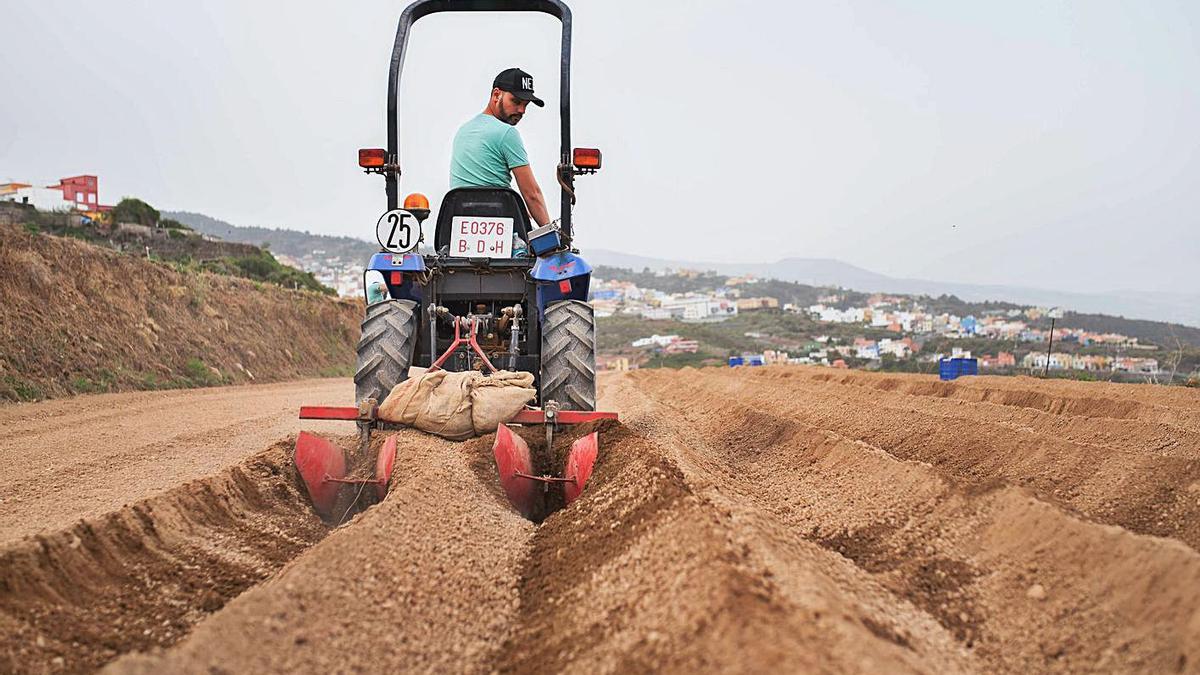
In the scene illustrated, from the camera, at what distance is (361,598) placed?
9.24 feet

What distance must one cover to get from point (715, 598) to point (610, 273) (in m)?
93.4


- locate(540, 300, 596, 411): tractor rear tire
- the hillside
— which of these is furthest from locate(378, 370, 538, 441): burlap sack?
the hillside

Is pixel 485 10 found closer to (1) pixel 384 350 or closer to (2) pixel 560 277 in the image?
(2) pixel 560 277

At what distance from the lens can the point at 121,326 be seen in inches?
543

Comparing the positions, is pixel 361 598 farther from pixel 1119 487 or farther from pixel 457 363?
pixel 1119 487

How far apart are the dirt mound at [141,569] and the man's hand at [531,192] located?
230 centimetres

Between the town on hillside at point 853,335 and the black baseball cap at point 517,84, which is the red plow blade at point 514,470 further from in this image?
the town on hillside at point 853,335

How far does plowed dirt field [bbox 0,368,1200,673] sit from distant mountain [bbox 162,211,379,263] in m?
81.4

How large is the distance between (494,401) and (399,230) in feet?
4.44

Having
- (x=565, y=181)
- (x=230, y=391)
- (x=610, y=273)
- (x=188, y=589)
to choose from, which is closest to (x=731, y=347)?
(x=230, y=391)

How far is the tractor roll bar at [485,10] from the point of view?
19.5 ft

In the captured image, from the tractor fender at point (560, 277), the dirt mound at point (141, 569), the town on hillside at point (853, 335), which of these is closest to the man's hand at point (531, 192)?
the tractor fender at point (560, 277)

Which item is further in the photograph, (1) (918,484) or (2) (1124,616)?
(1) (918,484)

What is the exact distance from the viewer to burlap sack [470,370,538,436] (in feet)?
16.2
